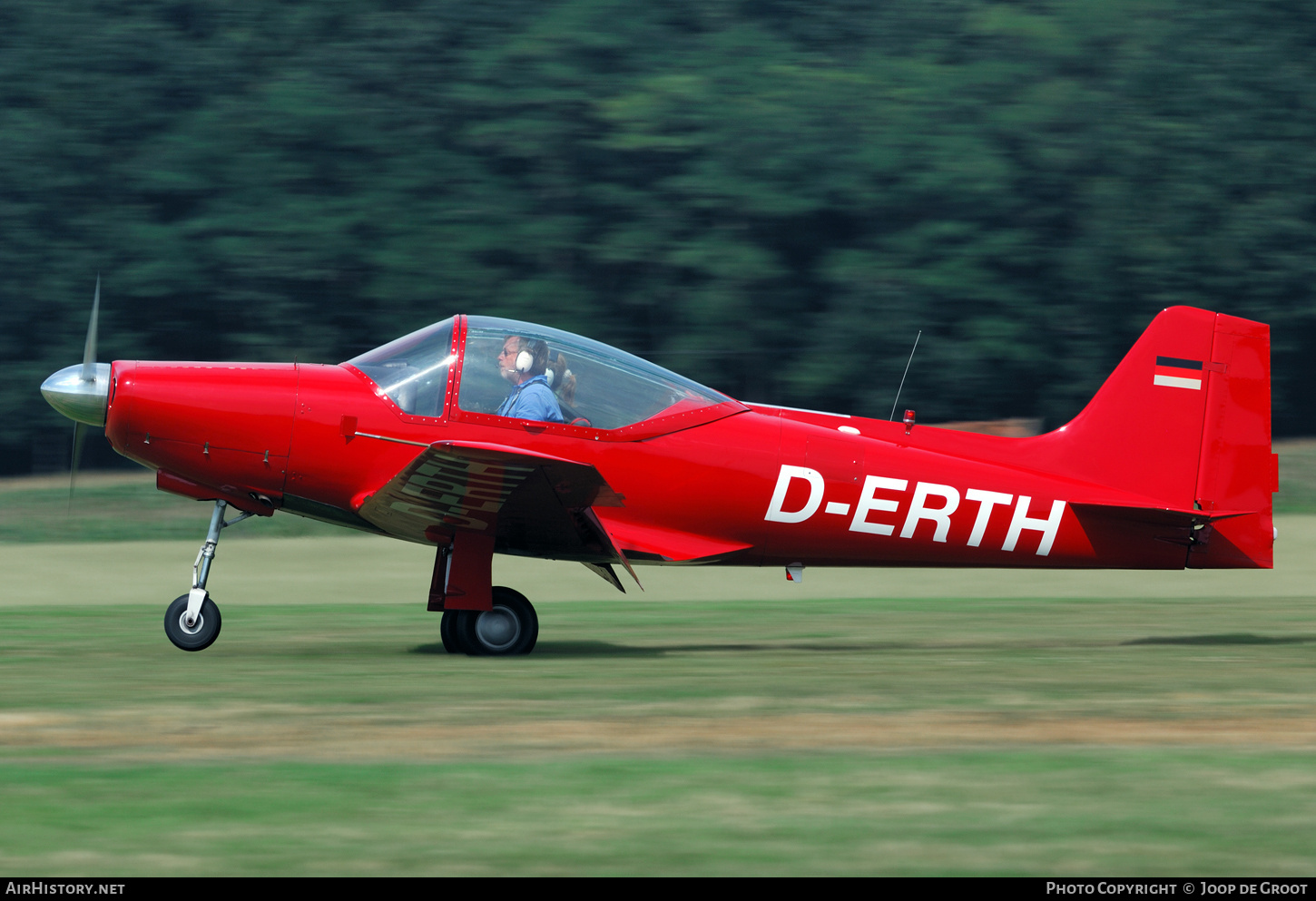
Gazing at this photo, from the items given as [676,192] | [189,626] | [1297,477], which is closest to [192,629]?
[189,626]

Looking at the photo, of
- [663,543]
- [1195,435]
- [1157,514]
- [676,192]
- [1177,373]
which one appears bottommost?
[663,543]

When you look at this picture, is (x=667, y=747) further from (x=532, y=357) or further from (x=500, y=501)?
(x=532, y=357)

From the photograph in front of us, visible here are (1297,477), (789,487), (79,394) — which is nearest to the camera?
(79,394)

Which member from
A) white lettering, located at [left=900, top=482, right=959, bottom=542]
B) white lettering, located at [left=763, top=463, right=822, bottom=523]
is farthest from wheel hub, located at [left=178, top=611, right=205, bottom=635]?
white lettering, located at [left=900, top=482, right=959, bottom=542]

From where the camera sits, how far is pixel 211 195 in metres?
24.4

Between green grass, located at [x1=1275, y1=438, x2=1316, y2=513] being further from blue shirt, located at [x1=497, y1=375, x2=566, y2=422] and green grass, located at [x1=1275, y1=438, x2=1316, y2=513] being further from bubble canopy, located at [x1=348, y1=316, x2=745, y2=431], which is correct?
blue shirt, located at [x1=497, y1=375, x2=566, y2=422]

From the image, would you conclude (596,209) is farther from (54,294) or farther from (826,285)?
(54,294)

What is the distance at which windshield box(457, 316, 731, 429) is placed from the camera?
864 centimetres

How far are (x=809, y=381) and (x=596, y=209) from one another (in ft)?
16.0

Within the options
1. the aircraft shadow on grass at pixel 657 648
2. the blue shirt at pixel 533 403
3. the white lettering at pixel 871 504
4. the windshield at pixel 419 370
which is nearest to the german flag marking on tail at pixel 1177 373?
the white lettering at pixel 871 504

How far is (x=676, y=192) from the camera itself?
23984 millimetres

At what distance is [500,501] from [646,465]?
1098mm

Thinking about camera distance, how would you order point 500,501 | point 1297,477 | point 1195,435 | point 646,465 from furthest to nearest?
point 1297,477 < point 1195,435 < point 646,465 < point 500,501

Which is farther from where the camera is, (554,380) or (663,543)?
(663,543)
